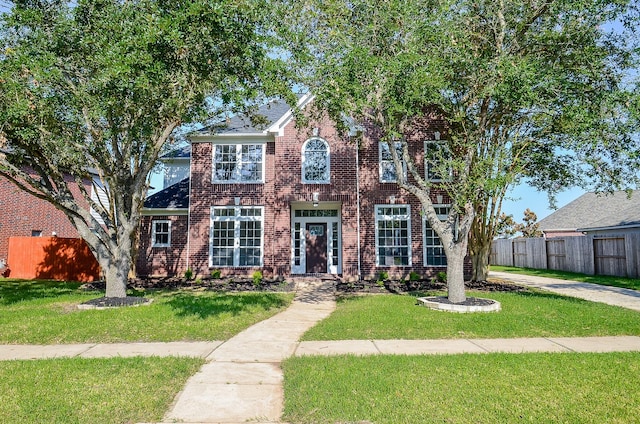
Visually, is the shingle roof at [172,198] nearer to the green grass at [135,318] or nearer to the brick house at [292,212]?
the brick house at [292,212]

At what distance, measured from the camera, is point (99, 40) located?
28.3ft

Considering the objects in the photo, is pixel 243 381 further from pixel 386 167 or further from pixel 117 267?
pixel 386 167

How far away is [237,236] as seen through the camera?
635 inches

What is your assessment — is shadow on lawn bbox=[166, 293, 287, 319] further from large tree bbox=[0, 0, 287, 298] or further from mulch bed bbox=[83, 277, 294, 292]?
large tree bbox=[0, 0, 287, 298]

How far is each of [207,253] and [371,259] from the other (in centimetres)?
666

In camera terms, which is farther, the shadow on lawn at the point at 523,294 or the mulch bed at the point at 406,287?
the mulch bed at the point at 406,287

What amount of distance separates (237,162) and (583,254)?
17.9 meters

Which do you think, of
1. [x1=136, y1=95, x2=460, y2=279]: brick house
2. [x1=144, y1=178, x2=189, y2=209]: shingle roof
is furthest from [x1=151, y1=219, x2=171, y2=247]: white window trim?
[x1=144, y1=178, x2=189, y2=209]: shingle roof

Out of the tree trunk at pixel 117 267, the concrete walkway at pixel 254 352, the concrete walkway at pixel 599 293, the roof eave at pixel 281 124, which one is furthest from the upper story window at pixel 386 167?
the tree trunk at pixel 117 267

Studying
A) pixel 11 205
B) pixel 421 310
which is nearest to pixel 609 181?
pixel 421 310

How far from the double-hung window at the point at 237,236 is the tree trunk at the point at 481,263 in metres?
8.46

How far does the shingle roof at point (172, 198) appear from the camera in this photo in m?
17.0

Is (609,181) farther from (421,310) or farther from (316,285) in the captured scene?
(316,285)

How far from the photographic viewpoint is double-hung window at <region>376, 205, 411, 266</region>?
51.2 feet
